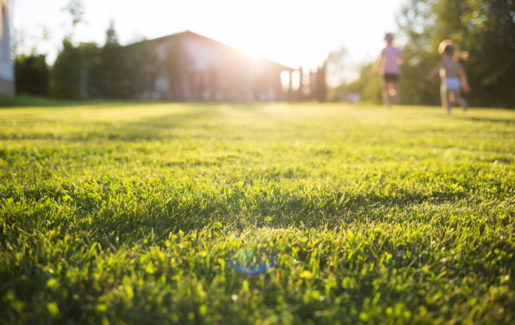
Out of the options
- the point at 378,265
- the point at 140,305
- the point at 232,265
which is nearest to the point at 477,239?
the point at 378,265

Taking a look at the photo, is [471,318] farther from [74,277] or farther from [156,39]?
[156,39]

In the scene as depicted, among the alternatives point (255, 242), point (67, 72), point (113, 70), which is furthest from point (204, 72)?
point (255, 242)

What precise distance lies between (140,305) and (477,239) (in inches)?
72.2

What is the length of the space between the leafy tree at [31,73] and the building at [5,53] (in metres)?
4.26

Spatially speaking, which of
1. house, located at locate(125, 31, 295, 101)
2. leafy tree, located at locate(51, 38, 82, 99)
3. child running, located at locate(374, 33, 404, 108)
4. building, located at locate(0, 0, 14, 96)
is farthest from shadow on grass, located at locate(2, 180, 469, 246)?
house, located at locate(125, 31, 295, 101)

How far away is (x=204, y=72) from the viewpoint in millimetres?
32875

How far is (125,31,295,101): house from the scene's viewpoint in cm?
2836

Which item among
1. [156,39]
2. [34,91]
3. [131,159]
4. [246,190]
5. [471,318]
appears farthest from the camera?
[156,39]

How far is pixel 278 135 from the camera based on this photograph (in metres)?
5.64

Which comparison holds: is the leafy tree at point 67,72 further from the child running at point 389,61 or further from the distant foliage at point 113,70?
the child running at point 389,61

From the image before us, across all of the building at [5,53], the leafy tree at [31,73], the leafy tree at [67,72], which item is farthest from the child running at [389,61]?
the leafy tree at [31,73]

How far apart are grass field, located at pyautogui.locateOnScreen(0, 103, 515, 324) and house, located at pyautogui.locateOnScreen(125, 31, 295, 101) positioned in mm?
27242

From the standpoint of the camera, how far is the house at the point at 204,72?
28359mm

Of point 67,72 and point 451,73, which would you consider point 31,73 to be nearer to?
point 67,72
